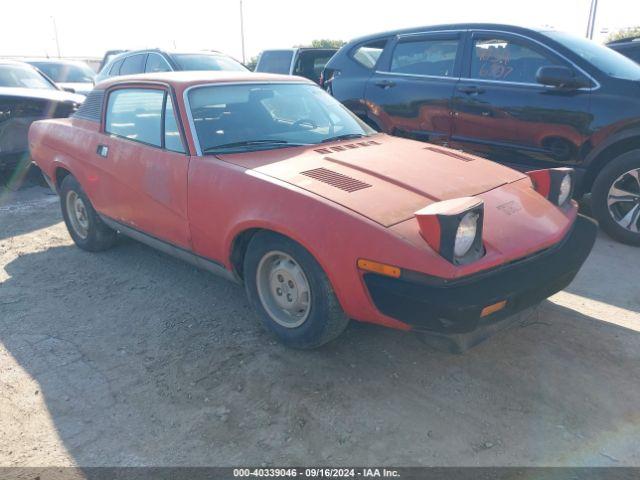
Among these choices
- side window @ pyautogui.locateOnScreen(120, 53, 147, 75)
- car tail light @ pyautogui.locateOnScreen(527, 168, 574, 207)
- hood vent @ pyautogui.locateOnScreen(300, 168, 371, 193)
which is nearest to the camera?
hood vent @ pyautogui.locateOnScreen(300, 168, 371, 193)

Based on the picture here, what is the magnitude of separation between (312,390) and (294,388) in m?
0.10

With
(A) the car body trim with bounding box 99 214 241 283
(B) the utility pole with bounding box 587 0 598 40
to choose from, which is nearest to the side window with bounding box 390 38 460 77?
(A) the car body trim with bounding box 99 214 241 283

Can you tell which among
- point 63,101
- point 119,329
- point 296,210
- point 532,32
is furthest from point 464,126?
point 63,101

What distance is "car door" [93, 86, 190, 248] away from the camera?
134 inches

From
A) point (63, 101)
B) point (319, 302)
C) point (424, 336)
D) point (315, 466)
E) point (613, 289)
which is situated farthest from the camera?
point (63, 101)

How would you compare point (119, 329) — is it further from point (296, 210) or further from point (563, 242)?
point (563, 242)

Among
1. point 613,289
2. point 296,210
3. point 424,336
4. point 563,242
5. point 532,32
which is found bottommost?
point 613,289

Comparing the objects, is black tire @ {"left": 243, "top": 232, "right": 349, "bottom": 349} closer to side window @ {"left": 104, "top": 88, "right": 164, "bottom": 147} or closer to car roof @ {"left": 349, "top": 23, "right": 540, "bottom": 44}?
side window @ {"left": 104, "top": 88, "right": 164, "bottom": 147}

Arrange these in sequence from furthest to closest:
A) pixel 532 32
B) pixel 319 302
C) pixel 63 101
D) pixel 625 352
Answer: pixel 63 101 < pixel 532 32 < pixel 625 352 < pixel 319 302

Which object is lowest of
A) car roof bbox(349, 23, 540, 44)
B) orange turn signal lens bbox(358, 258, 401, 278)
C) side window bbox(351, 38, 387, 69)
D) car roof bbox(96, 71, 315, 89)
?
orange turn signal lens bbox(358, 258, 401, 278)

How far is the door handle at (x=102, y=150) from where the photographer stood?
4.02 meters

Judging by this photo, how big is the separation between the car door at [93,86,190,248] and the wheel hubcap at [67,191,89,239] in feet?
1.75

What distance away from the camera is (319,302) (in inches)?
106

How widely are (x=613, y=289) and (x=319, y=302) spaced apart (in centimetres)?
236
